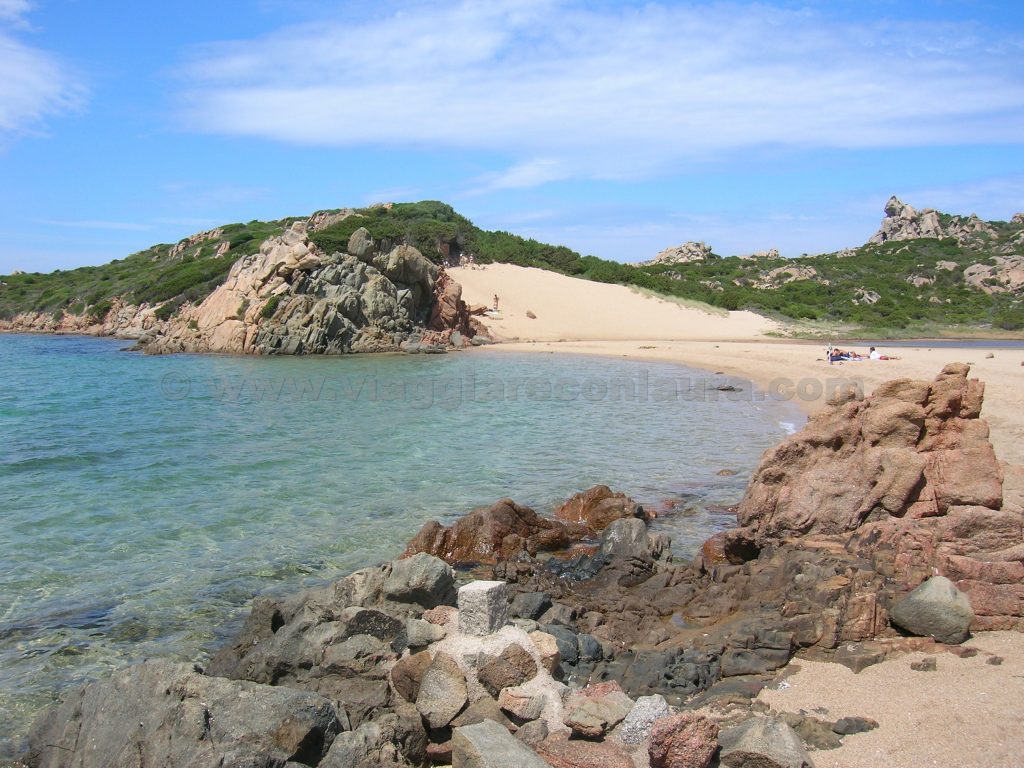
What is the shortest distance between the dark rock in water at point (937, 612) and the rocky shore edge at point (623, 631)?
0.02m

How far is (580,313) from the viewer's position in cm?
5062

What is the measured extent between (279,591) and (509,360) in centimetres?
2737

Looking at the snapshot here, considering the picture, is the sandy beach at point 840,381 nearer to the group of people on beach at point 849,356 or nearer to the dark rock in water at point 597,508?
the group of people on beach at point 849,356

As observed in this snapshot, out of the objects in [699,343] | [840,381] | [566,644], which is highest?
[699,343]

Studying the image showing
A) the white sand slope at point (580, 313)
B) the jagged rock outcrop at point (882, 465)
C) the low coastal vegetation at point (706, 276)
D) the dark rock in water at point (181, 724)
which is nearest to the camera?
the dark rock in water at point (181, 724)

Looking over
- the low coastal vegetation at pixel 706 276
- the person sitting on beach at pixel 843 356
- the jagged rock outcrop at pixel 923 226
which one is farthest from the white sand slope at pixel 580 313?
the jagged rock outcrop at pixel 923 226

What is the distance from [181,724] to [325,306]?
1359 inches

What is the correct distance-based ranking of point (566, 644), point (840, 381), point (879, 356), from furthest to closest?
point (879, 356), point (840, 381), point (566, 644)

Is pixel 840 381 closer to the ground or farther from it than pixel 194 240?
closer to the ground

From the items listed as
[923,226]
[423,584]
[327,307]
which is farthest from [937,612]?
[923,226]

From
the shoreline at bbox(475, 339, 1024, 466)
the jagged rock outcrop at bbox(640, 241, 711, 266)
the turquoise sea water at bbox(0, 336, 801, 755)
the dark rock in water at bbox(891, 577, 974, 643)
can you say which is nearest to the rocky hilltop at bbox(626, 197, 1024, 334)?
the jagged rock outcrop at bbox(640, 241, 711, 266)

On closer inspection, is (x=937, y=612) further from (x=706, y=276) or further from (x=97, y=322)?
(x=706, y=276)

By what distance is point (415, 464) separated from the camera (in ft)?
47.2

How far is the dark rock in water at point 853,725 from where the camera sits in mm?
4688
